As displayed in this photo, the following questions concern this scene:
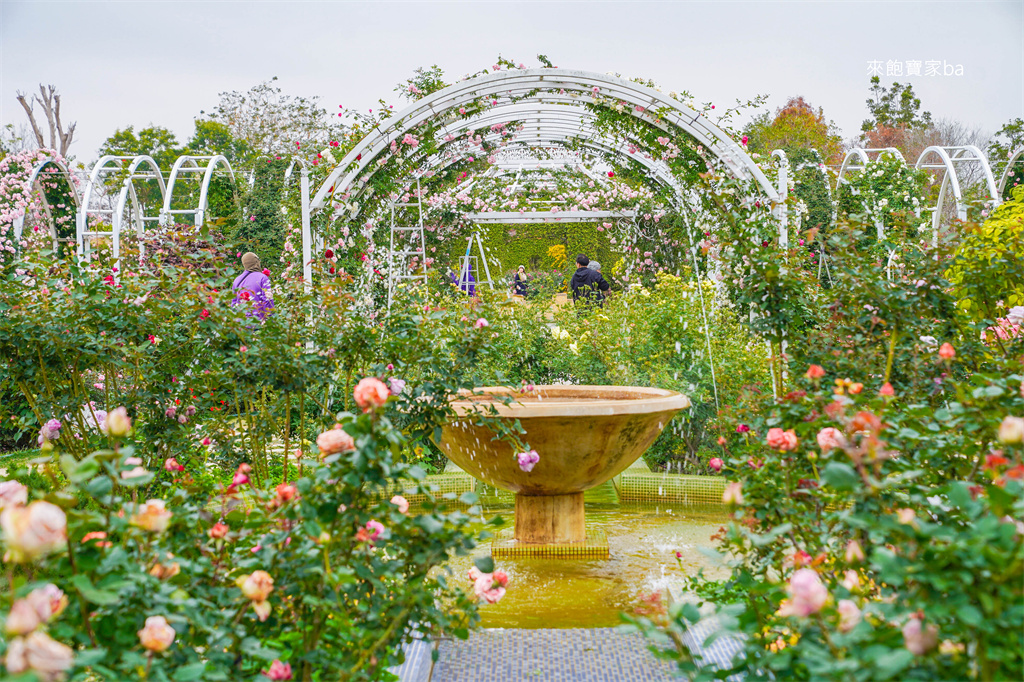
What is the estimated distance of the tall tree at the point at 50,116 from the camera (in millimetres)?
20011

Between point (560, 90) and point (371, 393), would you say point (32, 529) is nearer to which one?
point (371, 393)

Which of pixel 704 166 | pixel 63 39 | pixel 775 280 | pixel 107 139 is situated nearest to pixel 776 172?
pixel 704 166

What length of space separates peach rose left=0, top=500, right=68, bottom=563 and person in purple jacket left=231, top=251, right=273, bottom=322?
2040mm

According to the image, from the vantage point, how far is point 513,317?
5.61 m

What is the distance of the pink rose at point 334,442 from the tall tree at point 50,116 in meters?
23.2

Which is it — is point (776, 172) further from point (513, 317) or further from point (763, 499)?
point (763, 499)

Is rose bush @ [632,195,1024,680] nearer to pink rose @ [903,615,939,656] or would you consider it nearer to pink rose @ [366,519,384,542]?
pink rose @ [903,615,939,656]

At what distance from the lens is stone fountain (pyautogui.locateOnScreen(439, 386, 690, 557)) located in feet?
9.22

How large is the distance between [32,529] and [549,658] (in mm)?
1698

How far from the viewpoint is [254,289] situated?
5195 mm

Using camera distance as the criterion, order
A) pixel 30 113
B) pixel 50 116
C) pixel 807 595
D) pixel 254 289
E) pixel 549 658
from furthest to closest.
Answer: pixel 50 116 → pixel 30 113 → pixel 254 289 → pixel 549 658 → pixel 807 595

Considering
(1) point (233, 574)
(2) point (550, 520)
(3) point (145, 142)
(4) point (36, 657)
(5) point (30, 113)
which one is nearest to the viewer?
(4) point (36, 657)

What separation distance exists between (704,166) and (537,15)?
9.95m

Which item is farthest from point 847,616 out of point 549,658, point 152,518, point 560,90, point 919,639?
point 560,90
